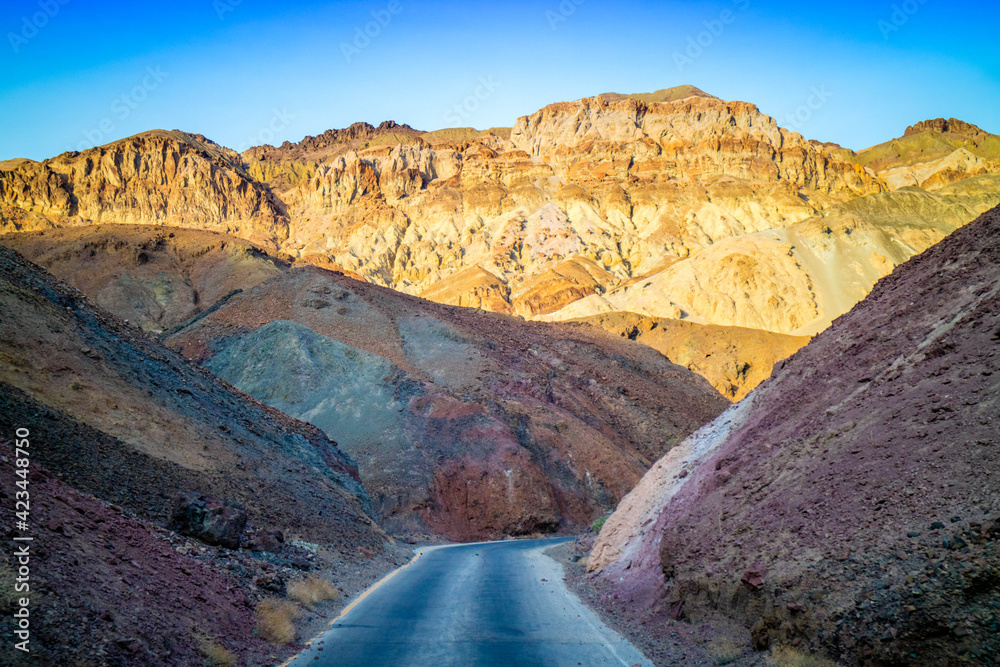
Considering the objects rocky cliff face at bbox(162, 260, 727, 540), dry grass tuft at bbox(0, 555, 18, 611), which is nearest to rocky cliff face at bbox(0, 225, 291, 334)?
rocky cliff face at bbox(162, 260, 727, 540)

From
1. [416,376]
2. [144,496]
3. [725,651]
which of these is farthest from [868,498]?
[416,376]

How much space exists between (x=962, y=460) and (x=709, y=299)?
358 feet

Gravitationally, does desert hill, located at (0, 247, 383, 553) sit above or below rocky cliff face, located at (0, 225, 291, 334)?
below

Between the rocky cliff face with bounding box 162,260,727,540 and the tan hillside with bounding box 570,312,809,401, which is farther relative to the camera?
the tan hillside with bounding box 570,312,809,401

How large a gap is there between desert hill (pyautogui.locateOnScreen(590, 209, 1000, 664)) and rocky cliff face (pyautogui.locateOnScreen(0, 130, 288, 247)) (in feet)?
454

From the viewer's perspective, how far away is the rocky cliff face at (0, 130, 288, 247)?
132 meters

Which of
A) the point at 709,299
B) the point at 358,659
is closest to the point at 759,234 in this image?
the point at 709,299

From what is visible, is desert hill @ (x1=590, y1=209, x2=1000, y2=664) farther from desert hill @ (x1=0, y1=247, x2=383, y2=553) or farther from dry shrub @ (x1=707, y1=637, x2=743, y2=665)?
desert hill @ (x1=0, y1=247, x2=383, y2=553)

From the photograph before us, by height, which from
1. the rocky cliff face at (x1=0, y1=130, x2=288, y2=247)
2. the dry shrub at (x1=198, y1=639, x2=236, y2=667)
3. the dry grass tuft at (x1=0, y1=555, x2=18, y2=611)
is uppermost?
the rocky cliff face at (x1=0, y1=130, x2=288, y2=247)

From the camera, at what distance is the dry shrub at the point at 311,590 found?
12.3 metres

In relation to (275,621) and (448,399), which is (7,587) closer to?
(275,621)

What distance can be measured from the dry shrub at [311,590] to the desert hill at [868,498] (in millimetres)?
5901

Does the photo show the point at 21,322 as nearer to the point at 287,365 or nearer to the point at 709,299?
the point at 287,365

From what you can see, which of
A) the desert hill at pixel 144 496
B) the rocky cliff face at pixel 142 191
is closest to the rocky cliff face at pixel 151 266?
the desert hill at pixel 144 496
